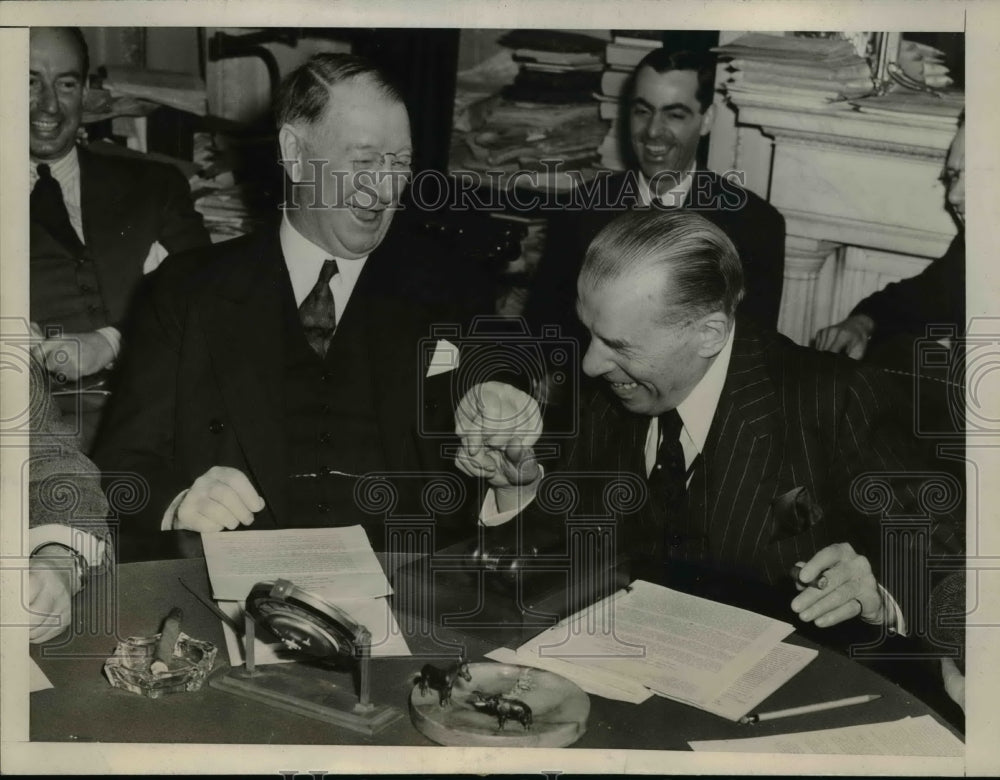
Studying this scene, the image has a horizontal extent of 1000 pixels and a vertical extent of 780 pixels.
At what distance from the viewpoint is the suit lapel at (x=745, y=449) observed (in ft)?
8.10

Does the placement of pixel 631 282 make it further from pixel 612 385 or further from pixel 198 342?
pixel 198 342

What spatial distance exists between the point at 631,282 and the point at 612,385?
24cm

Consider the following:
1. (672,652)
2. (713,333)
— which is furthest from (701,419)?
(672,652)

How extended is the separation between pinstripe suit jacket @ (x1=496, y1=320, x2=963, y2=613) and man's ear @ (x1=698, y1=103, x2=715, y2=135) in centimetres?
45

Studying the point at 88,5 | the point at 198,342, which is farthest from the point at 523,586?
the point at 88,5

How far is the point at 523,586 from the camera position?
2.31 metres

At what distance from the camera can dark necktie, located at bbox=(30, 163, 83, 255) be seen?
2.58 m

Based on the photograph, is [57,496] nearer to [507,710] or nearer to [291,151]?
[291,151]

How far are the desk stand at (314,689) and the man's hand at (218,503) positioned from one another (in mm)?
541

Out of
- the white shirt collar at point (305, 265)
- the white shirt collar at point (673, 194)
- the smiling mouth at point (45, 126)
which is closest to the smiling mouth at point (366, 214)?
the white shirt collar at point (305, 265)

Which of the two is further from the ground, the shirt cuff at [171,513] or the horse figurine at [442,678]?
the shirt cuff at [171,513]

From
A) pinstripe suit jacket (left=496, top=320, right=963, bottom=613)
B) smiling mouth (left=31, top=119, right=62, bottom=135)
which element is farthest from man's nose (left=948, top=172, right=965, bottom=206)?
smiling mouth (left=31, top=119, right=62, bottom=135)

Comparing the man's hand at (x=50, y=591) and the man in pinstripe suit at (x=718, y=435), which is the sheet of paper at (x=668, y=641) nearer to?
the man in pinstripe suit at (x=718, y=435)

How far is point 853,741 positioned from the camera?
1976 millimetres
